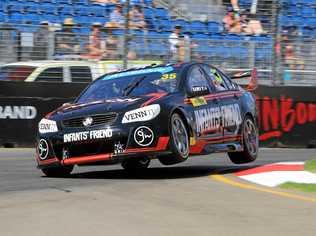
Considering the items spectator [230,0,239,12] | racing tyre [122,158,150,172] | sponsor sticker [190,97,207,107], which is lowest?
racing tyre [122,158,150,172]

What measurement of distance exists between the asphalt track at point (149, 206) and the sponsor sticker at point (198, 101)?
3.10 feet

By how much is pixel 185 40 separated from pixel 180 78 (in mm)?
6692

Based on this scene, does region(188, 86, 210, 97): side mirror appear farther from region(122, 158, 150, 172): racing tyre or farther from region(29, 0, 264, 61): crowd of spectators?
region(29, 0, 264, 61): crowd of spectators

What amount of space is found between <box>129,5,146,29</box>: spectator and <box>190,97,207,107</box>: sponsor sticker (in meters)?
7.13

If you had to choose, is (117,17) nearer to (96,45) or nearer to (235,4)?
(96,45)

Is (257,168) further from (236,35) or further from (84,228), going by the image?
(236,35)

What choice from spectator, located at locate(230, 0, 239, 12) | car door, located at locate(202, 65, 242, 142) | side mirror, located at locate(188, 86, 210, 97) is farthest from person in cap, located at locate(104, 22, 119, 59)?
side mirror, located at locate(188, 86, 210, 97)

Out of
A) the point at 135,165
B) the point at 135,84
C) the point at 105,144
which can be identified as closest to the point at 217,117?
the point at 135,84

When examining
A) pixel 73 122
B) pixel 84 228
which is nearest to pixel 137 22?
pixel 73 122

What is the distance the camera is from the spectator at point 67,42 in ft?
53.2

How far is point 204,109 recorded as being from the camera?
10188 mm

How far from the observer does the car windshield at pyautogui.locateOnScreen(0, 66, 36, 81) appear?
1606cm

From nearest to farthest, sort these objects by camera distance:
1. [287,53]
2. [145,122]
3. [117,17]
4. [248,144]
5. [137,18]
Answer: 1. [145,122]
2. [248,144]
3. [287,53]
4. [137,18]
5. [117,17]

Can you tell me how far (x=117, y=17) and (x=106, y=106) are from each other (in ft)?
29.3
